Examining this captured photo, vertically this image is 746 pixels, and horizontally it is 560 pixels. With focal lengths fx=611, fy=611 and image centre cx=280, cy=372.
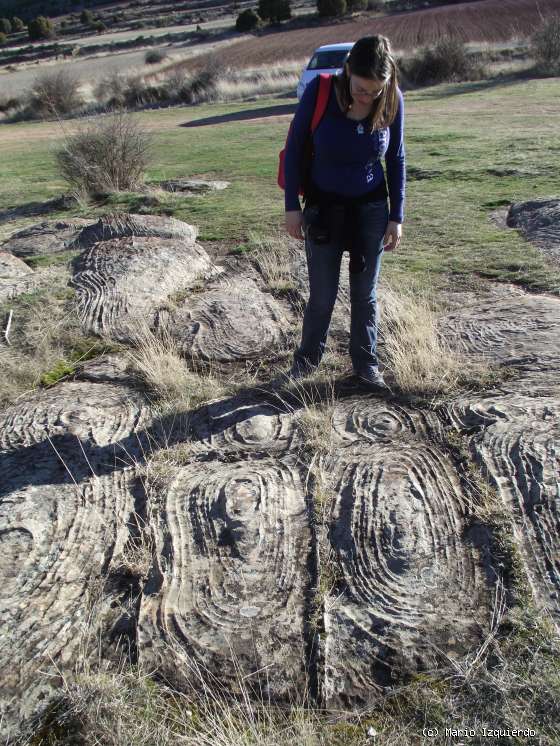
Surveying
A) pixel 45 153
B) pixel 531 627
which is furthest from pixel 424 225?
pixel 45 153

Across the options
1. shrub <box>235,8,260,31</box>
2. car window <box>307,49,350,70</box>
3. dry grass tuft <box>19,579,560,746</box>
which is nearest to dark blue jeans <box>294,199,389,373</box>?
dry grass tuft <box>19,579,560,746</box>

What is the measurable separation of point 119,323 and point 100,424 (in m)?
1.29

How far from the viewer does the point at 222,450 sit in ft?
10.1

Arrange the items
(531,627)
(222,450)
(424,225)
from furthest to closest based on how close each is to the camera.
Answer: (424,225)
(222,450)
(531,627)

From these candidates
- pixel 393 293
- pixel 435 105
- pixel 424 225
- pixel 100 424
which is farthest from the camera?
pixel 435 105

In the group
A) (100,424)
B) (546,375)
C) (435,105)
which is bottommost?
(435,105)

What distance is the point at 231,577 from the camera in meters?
2.36

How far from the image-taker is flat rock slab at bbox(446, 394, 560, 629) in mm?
2281

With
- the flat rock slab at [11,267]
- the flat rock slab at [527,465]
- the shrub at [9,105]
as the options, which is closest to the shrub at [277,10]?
the shrub at [9,105]

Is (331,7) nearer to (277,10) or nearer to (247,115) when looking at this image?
(277,10)

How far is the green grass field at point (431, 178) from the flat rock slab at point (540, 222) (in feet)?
0.41

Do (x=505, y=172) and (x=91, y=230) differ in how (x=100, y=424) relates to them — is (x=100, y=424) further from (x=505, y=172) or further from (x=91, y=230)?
(x=505, y=172)

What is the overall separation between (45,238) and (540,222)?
16.2ft

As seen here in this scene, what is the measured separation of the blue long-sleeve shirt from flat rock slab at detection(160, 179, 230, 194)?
5782mm
